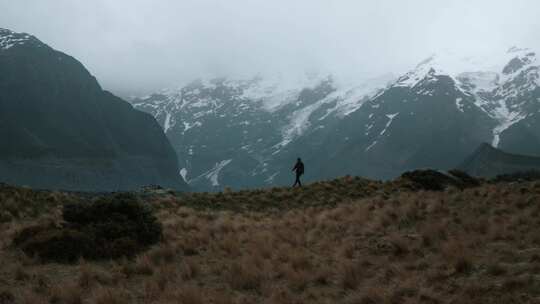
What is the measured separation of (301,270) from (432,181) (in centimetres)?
2494

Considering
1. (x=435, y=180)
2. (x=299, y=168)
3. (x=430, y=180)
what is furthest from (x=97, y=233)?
(x=299, y=168)

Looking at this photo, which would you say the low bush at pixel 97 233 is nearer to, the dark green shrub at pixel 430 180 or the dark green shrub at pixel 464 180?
the dark green shrub at pixel 430 180

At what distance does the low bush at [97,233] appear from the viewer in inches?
653

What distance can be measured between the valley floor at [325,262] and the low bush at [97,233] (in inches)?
23.4

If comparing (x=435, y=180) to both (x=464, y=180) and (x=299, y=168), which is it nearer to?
(x=464, y=180)

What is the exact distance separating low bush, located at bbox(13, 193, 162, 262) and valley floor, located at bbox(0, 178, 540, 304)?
1.95ft

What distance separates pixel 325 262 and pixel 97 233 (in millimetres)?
7476

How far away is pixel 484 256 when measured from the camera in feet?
46.3

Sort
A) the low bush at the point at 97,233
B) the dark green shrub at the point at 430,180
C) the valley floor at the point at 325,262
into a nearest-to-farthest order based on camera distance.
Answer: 1. the valley floor at the point at 325,262
2. the low bush at the point at 97,233
3. the dark green shrub at the point at 430,180

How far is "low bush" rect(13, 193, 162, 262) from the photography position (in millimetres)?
16594

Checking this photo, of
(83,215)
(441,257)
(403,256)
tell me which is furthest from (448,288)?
(83,215)

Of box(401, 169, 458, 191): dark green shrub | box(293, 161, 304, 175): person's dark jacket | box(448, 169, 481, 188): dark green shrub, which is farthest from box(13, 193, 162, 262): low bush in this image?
box(448, 169, 481, 188): dark green shrub

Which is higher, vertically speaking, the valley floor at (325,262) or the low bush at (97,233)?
the low bush at (97,233)

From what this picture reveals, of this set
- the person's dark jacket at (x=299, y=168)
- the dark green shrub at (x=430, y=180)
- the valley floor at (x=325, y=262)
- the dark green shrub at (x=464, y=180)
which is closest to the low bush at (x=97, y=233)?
the valley floor at (x=325, y=262)
